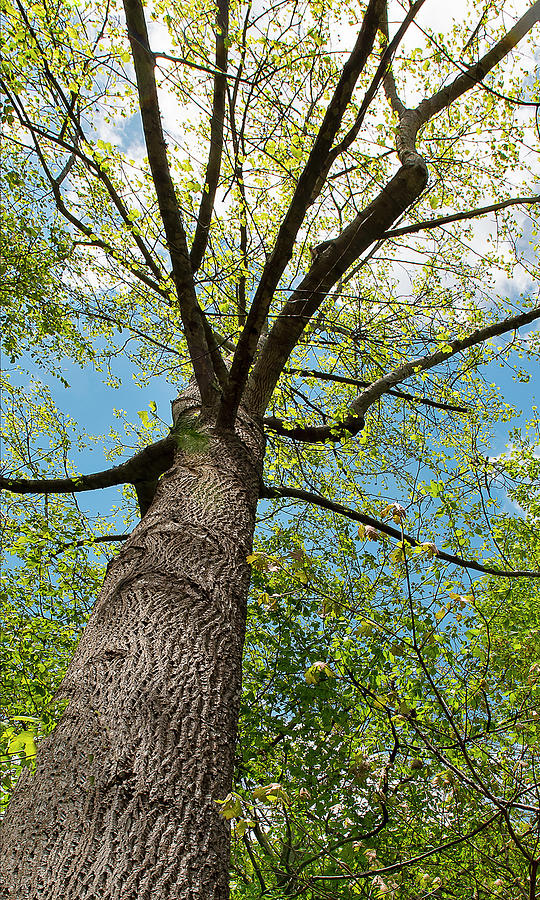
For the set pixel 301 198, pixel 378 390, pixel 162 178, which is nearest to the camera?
pixel 301 198

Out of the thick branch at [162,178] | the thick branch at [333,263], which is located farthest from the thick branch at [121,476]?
the thick branch at [162,178]

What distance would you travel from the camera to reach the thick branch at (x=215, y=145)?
357 cm

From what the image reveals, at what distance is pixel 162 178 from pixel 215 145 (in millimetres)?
1432

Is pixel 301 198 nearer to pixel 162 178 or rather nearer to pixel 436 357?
pixel 162 178

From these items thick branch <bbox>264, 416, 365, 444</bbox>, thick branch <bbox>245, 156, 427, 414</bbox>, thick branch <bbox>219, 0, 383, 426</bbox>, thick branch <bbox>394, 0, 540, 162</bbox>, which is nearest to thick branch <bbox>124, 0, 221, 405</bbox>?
thick branch <bbox>219, 0, 383, 426</bbox>

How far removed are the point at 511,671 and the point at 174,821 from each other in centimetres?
309

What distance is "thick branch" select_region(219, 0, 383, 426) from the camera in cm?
193

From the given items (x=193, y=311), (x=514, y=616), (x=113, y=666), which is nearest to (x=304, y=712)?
(x=113, y=666)

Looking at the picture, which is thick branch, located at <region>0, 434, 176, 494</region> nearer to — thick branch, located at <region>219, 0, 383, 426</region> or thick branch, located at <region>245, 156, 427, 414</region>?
thick branch, located at <region>245, 156, 427, 414</region>

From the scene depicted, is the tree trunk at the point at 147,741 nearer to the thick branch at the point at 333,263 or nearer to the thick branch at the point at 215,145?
the thick branch at the point at 333,263

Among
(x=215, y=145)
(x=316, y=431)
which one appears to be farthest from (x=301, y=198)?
(x=316, y=431)

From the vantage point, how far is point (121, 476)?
4270 millimetres

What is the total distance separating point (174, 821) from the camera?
A: 161 centimetres

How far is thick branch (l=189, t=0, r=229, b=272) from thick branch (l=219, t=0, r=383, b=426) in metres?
0.90
